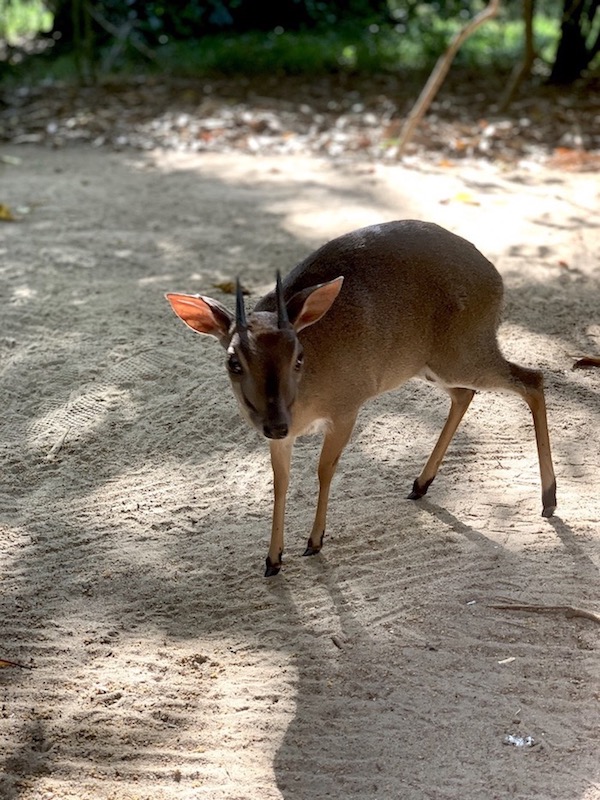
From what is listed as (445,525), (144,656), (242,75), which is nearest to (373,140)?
(242,75)

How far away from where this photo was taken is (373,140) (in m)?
11.0

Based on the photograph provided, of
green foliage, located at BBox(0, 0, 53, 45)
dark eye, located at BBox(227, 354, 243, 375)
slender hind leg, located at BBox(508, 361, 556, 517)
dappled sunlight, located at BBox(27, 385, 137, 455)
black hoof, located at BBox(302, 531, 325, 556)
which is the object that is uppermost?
dark eye, located at BBox(227, 354, 243, 375)

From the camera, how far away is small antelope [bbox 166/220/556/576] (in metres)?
4.03

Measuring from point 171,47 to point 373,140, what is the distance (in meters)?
5.66

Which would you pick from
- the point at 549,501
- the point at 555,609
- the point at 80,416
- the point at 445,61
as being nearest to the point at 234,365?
the point at 555,609

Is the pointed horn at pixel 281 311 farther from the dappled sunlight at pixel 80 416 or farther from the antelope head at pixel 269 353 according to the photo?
the dappled sunlight at pixel 80 416

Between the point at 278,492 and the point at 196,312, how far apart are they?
87cm

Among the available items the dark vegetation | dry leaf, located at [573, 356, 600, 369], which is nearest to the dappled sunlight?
dry leaf, located at [573, 356, 600, 369]

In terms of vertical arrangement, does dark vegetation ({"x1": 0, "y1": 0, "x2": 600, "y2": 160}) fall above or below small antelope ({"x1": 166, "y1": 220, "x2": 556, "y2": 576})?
below

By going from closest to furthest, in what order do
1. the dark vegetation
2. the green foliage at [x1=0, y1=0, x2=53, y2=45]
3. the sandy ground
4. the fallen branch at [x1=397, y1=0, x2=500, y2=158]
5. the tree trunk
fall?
the sandy ground
the fallen branch at [x1=397, y1=0, x2=500, y2=158]
the dark vegetation
the tree trunk
the green foliage at [x1=0, y1=0, x2=53, y2=45]

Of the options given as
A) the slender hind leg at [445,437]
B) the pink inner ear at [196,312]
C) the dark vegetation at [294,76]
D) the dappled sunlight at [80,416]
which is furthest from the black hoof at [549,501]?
the dark vegetation at [294,76]

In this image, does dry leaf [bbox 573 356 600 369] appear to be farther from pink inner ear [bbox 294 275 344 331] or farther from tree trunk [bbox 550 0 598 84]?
tree trunk [bbox 550 0 598 84]

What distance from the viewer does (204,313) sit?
397 cm

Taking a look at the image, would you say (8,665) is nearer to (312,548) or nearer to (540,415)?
(312,548)
